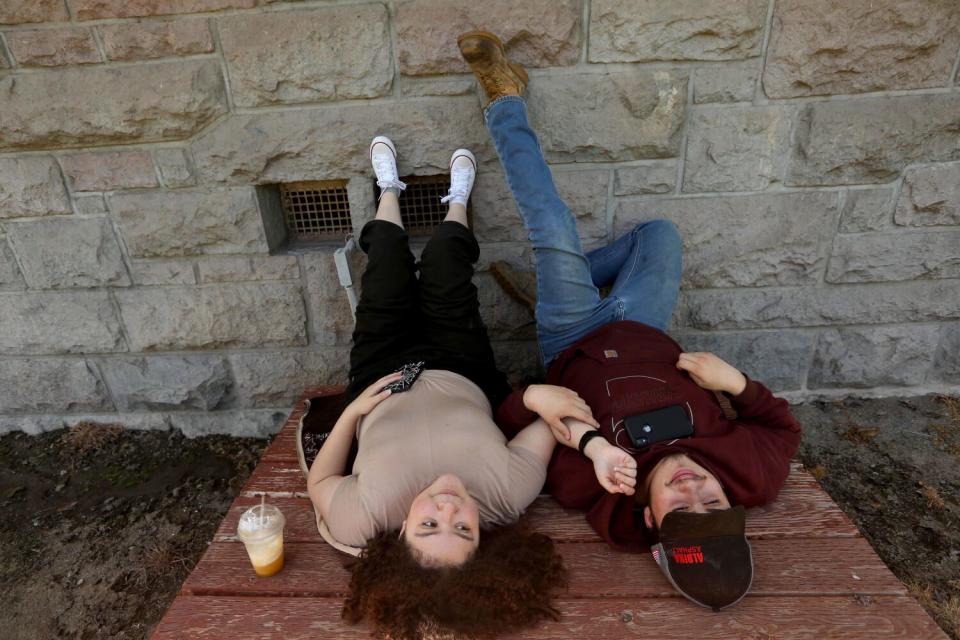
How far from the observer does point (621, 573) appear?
172 cm

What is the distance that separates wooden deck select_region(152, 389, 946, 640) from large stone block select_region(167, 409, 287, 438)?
1.09 meters

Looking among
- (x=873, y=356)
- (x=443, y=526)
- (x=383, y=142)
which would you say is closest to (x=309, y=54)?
(x=383, y=142)

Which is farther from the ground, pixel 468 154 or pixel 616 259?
pixel 468 154

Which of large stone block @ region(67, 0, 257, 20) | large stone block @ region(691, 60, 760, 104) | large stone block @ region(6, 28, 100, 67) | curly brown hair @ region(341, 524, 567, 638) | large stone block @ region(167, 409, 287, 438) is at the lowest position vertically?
large stone block @ region(167, 409, 287, 438)

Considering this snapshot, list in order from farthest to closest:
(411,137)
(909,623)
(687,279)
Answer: (687,279) < (411,137) < (909,623)

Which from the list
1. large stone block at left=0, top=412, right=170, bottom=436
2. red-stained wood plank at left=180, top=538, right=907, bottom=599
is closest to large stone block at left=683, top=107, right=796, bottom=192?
red-stained wood plank at left=180, top=538, right=907, bottom=599

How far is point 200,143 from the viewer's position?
7.95ft

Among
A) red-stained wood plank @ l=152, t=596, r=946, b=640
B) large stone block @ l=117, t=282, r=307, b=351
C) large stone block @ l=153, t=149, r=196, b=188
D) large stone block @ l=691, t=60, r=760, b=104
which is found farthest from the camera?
large stone block @ l=117, t=282, r=307, b=351

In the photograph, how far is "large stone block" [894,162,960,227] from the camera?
97.5 inches

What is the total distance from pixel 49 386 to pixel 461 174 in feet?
8.10

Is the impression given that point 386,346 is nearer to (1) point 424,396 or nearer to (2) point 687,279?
(1) point 424,396

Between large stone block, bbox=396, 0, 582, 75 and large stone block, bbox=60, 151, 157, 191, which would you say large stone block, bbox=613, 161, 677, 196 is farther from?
large stone block, bbox=60, 151, 157, 191

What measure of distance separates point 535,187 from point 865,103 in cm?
146

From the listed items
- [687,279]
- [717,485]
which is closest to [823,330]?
[687,279]
